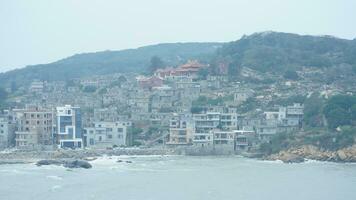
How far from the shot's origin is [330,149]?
33.9 meters

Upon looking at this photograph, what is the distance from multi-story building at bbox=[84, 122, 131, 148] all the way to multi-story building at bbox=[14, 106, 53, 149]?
1.52 m

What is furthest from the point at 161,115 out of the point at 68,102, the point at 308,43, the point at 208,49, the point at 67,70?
the point at 208,49

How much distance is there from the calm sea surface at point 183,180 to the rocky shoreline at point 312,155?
2.98 ft

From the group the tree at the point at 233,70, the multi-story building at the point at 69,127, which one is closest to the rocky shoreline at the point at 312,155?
the multi-story building at the point at 69,127

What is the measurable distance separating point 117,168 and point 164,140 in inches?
332

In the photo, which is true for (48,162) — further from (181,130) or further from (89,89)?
(89,89)

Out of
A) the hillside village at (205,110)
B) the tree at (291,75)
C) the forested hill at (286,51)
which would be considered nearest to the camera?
the hillside village at (205,110)

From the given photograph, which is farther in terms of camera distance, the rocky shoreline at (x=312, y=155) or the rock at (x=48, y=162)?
the rocky shoreline at (x=312, y=155)

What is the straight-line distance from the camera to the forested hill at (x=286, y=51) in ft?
168

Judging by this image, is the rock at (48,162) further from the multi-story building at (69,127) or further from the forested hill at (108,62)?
the forested hill at (108,62)

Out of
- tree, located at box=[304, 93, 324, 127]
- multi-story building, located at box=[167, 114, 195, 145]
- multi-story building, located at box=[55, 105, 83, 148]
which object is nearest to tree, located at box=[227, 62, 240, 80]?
tree, located at box=[304, 93, 324, 127]

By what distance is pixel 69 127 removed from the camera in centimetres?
3778

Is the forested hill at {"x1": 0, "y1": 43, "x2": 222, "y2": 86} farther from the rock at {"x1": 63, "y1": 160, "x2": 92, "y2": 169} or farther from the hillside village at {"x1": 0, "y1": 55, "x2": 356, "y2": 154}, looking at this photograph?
the rock at {"x1": 63, "y1": 160, "x2": 92, "y2": 169}

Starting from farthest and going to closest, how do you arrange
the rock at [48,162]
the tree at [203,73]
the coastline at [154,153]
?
the tree at [203,73] → the coastline at [154,153] → the rock at [48,162]
